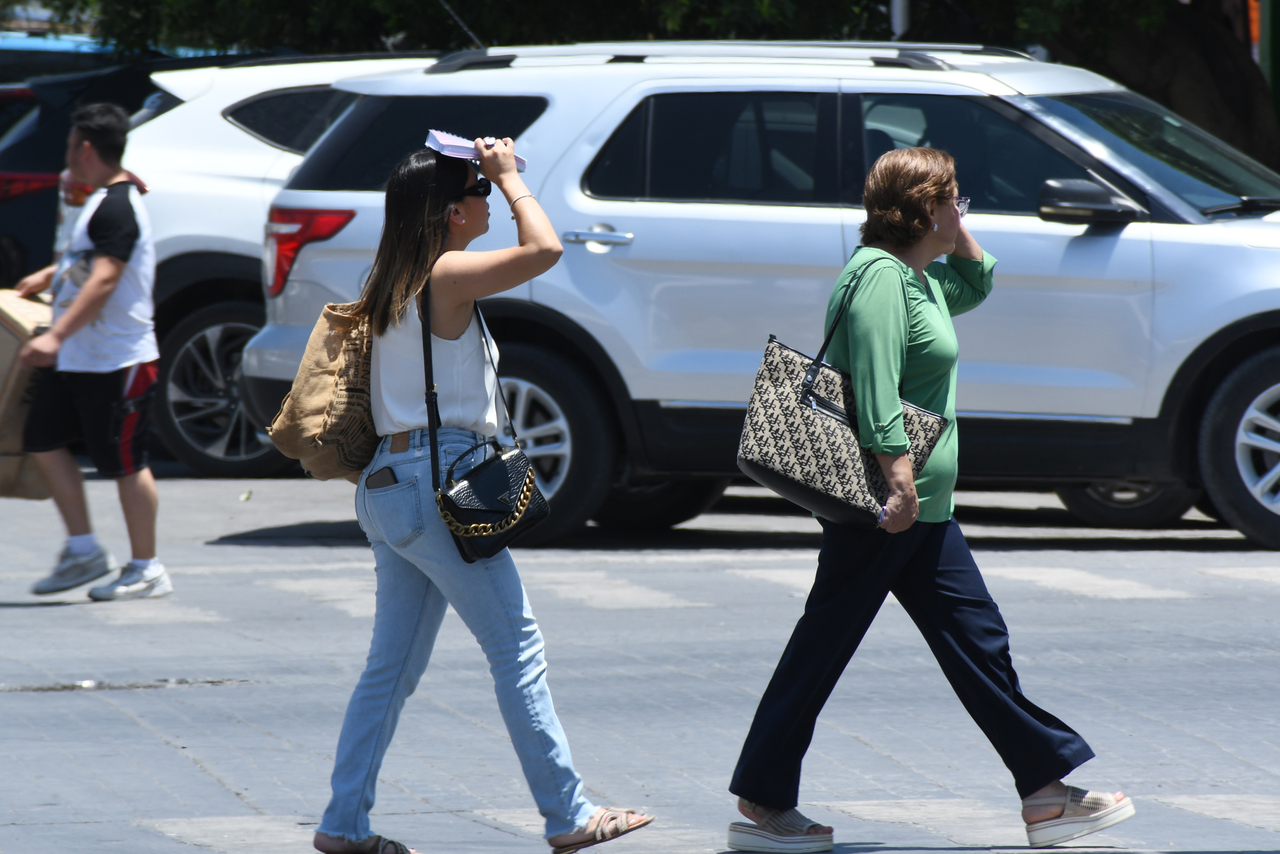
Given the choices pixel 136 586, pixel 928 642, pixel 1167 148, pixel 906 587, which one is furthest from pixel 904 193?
pixel 1167 148

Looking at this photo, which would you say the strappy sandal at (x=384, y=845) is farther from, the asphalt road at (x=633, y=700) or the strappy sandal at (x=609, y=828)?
the strappy sandal at (x=609, y=828)

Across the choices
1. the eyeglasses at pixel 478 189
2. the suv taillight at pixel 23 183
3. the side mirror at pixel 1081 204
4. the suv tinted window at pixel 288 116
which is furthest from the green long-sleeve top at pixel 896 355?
the suv taillight at pixel 23 183

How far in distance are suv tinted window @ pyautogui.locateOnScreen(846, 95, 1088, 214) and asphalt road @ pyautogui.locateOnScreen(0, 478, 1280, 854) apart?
5.17ft

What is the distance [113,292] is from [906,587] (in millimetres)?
3925

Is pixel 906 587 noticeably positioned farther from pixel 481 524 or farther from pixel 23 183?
pixel 23 183

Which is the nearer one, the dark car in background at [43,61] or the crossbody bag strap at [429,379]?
the crossbody bag strap at [429,379]

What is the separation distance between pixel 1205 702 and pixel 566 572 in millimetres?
3017

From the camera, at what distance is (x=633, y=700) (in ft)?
18.2

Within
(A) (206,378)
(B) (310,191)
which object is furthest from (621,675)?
(A) (206,378)

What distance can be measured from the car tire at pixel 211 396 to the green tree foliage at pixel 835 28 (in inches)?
120

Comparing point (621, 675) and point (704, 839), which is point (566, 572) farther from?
point (704, 839)

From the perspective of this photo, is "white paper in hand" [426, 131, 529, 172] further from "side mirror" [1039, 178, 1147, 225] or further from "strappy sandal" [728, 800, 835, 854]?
"side mirror" [1039, 178, 1147, 225]

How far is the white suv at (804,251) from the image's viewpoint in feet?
24.9

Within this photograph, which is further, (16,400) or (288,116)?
(288,116)
